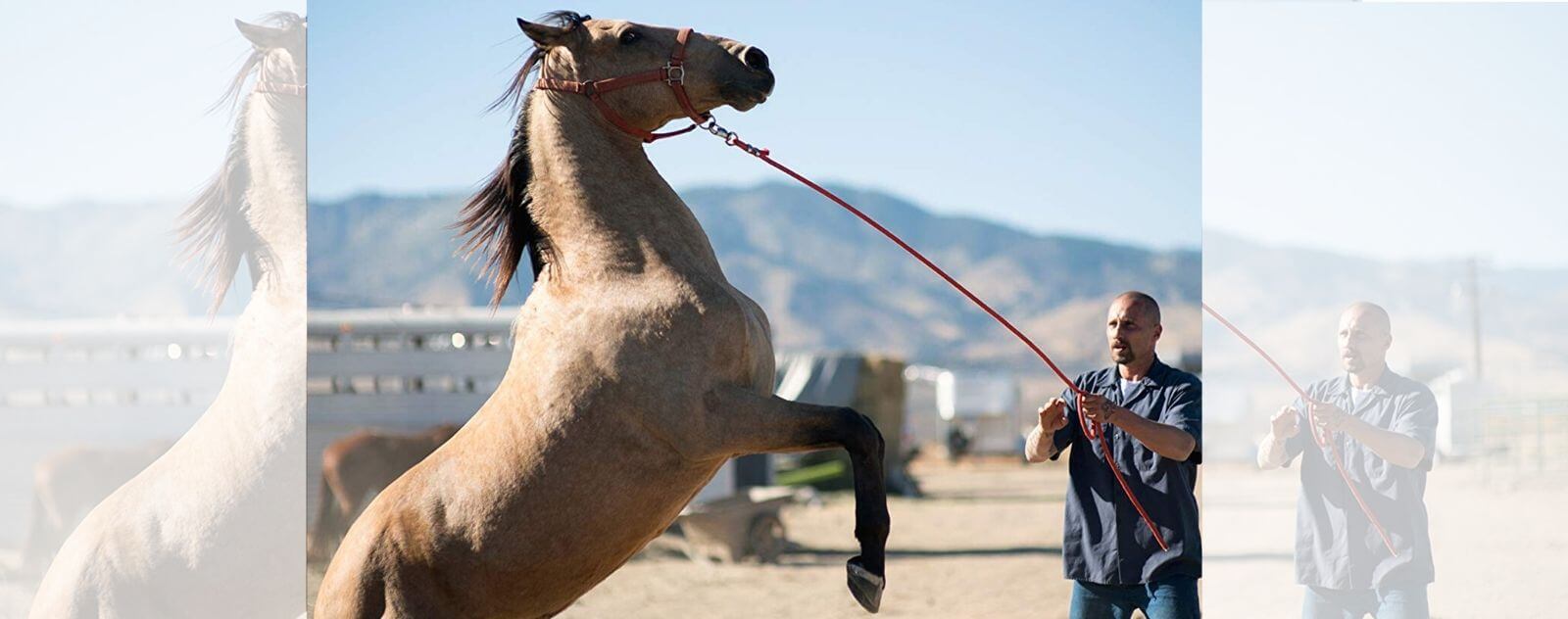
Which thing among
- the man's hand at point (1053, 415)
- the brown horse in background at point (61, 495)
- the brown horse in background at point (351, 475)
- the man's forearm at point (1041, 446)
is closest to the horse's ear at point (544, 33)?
the man's hand at point (1053, 415)

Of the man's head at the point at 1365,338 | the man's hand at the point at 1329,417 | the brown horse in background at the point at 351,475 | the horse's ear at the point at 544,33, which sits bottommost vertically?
the brown horse in background at the point at 351,475

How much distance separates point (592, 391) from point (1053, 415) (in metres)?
1.62

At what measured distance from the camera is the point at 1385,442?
484cm

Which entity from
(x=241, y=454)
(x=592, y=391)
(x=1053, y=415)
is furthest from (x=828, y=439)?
(x=241, y=454)

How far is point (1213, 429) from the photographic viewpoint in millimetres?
7031

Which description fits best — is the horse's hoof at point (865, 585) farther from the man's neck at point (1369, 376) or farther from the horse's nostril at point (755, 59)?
the man's neck at point (1369, 376)

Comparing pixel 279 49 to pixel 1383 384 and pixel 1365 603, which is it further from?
pixel 1365 603

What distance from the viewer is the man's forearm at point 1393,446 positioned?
4.81 meters

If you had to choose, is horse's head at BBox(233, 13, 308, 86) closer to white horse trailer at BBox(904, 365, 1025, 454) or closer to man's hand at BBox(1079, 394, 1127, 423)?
man's hand at BBox(1079, 394, 1127, 423)

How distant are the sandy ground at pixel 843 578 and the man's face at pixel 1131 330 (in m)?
5.69

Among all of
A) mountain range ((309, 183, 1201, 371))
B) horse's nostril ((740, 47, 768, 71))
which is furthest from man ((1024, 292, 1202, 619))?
mountain range ((309, 183, 1201, 371))

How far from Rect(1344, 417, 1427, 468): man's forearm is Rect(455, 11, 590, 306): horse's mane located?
10.2 ft

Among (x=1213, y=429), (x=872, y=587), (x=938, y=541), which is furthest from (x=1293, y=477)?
(x=938, y=541)

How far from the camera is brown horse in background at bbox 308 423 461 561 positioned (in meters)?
10.3
